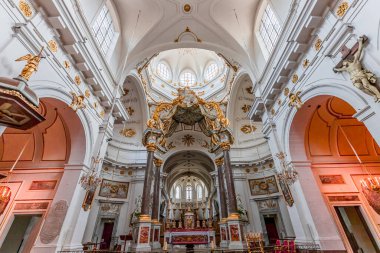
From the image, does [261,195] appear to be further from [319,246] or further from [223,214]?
[319,246]

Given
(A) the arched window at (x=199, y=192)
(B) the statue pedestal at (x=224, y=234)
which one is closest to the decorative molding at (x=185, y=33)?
(B) the statue pedestal at (x=224, y=234)

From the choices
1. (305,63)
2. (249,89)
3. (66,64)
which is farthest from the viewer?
(249,89)

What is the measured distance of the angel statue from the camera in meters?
3.55

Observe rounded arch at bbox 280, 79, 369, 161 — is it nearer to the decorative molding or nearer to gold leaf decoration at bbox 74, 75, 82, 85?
the decorative molding

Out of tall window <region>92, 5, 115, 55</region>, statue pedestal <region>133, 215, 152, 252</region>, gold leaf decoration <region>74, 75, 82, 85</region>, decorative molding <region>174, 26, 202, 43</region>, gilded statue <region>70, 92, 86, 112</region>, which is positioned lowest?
statue pedestal <region>133, 215, 152, 252</region>

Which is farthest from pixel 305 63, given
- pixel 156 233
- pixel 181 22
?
pixel 156 233

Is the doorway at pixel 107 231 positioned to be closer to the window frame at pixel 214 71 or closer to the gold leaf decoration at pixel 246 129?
the gold leaf decoration at pixel 246 129

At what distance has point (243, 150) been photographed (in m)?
15.6

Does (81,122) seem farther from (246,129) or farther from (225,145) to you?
(246,129)

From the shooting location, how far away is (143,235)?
749cm

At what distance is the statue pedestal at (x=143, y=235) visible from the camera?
23.8 feet

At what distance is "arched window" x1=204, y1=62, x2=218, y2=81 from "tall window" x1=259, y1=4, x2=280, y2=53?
9.56 metres

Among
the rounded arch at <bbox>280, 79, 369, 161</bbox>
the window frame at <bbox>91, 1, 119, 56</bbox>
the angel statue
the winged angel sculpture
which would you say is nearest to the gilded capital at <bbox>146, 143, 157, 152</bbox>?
the winged angel sculpture

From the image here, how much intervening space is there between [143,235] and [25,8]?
320 inches
